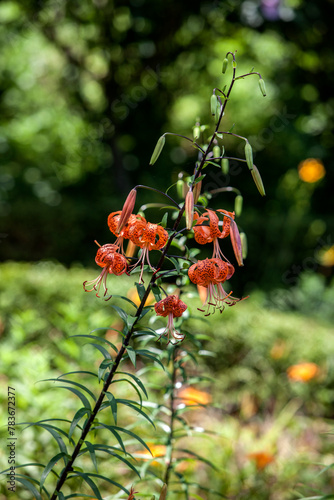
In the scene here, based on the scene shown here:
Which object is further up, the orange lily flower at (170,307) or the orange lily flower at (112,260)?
the orange lily flower at (112,260)

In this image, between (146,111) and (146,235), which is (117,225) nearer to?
(146,235)

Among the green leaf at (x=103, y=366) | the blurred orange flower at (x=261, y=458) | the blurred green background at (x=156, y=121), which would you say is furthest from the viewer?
the blurred green background at (x=156, y=121)

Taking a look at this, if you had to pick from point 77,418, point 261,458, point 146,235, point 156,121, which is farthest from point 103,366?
point 156,121

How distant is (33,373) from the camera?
187 centimetres

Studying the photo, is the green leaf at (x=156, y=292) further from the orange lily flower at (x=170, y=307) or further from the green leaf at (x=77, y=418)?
the green leaf at (x=77, y=418)

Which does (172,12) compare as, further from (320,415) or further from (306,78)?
(320,415)

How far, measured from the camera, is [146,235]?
847 mm

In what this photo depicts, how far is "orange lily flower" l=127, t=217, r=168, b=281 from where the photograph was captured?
0.84m

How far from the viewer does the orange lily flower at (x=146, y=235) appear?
843mm

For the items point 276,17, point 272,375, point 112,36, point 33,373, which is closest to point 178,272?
point 33,373

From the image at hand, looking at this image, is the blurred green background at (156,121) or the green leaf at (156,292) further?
the blurred green background at (156,121)

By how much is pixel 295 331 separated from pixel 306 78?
5.04m

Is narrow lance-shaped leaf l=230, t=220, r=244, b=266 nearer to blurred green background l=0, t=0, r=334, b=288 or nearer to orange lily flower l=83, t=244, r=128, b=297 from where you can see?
orange lily flower l=83, t=244, r=128, b=297

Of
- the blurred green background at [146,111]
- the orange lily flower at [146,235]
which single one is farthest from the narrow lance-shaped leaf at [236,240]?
the blurred green background at [146,111]
